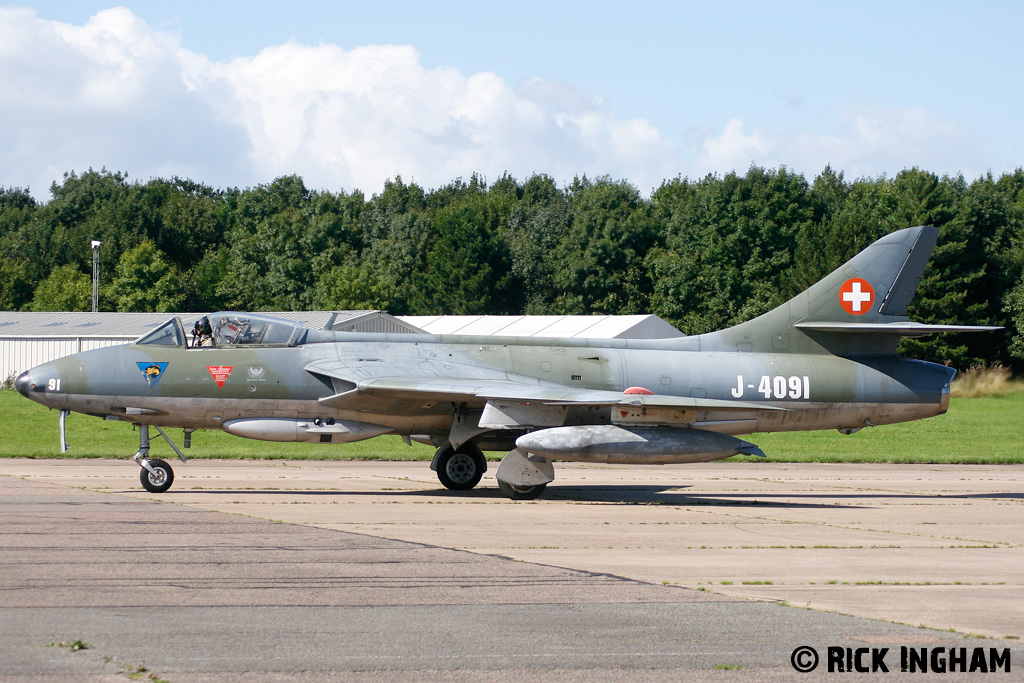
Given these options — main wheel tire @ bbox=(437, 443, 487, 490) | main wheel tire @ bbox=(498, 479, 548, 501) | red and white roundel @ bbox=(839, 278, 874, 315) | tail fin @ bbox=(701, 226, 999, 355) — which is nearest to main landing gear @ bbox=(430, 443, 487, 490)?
main wheel tire @ bbox=(437, 443, 487, 490)

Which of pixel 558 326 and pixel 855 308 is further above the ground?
Result: pixel 558 326

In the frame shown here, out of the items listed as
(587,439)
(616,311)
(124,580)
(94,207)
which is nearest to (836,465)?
(587,439)

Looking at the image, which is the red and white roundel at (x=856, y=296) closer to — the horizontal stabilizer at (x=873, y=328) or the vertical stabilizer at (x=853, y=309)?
the vertical stabilizer at (x=853, y=309)

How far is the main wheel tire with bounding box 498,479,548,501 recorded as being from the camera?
16984 millimetres

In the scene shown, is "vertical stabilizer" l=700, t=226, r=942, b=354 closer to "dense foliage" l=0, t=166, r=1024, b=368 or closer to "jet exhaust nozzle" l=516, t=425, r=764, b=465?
"jet exhaust nozzle" l=516, t=425, r=764, b=465

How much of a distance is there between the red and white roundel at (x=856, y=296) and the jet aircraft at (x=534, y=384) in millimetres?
24

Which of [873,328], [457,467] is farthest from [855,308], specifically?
[457,467]

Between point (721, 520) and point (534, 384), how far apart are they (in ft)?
14.9

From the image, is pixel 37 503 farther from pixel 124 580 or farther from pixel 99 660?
pixel 99 660

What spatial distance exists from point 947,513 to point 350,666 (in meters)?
11.9

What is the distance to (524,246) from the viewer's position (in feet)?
305

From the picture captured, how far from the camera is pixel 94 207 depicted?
116812mm

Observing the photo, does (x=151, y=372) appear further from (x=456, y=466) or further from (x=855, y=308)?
(x=855, y=308)

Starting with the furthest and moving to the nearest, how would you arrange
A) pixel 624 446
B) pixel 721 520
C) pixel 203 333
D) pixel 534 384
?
pixel 534 384 → pixel 203 333 → pixel 624 446 → pixel 721 520
